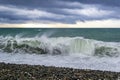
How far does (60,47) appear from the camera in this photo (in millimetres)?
21281

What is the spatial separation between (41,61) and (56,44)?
677 centimetres

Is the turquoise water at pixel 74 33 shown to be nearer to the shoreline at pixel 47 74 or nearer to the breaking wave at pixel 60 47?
the breaking wave at pixel 60 47

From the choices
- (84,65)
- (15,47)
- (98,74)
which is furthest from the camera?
(15,47)

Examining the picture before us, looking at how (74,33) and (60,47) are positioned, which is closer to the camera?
(60,47)

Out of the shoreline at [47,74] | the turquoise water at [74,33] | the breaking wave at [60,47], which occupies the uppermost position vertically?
the turquoise water at [74,33]

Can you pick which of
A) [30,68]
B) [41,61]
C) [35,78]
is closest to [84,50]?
[41,61]

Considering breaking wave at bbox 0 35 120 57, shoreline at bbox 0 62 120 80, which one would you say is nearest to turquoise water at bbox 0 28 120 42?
breaking wave at bbox 0 35 120 57

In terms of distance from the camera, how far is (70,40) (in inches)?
898

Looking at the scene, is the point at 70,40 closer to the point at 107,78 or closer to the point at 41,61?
the point at 41,61

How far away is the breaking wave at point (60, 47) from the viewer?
1981 cm

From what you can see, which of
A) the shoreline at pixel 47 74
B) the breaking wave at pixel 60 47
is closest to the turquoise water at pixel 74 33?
the breaking wave at pixel 60 47

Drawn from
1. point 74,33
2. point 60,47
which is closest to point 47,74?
point 60,47

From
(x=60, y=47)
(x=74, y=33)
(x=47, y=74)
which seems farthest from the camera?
(x=74, y=33)

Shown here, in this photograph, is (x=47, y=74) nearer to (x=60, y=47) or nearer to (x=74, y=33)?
(x=60, y=47)
